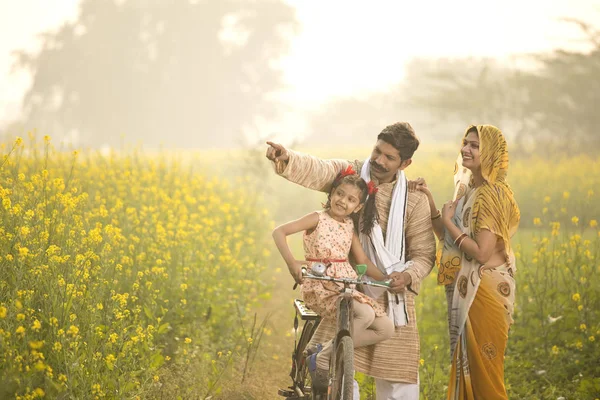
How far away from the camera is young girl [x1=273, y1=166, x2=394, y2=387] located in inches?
152

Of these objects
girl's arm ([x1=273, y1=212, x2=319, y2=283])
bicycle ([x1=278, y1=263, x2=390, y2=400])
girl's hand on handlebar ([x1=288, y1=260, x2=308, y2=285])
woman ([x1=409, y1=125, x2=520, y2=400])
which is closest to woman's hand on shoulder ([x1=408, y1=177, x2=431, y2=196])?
woman ([x1=409, y1=125, x2=520, y2=400])

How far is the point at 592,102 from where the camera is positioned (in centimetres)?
2180

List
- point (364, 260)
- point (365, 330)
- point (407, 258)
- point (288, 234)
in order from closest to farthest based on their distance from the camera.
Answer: point (288, 234), point (365, 330), point (364, 260), point (407, 258)

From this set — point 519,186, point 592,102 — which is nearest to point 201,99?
point 592,102

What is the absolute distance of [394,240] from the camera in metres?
4.21

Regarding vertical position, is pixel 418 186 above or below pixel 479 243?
above

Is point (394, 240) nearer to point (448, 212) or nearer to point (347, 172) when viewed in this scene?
point (448, 212)

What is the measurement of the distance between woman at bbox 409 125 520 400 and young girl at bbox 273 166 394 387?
0.52 meters

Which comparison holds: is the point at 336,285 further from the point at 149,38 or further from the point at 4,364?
the point at 149,38

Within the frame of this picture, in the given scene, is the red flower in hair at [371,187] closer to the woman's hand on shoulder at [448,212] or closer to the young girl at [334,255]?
the young girl at [334,255]

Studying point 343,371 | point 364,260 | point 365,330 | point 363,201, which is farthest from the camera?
point 364,260

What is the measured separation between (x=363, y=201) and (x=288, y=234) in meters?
0.54

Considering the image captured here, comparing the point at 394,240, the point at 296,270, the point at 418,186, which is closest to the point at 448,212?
the point at 418,186

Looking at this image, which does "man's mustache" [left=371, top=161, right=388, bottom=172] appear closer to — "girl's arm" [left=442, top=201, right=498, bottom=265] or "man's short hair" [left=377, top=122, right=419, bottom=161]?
"man's short hair" [left=377, top=122, right=419, bottom=161]
